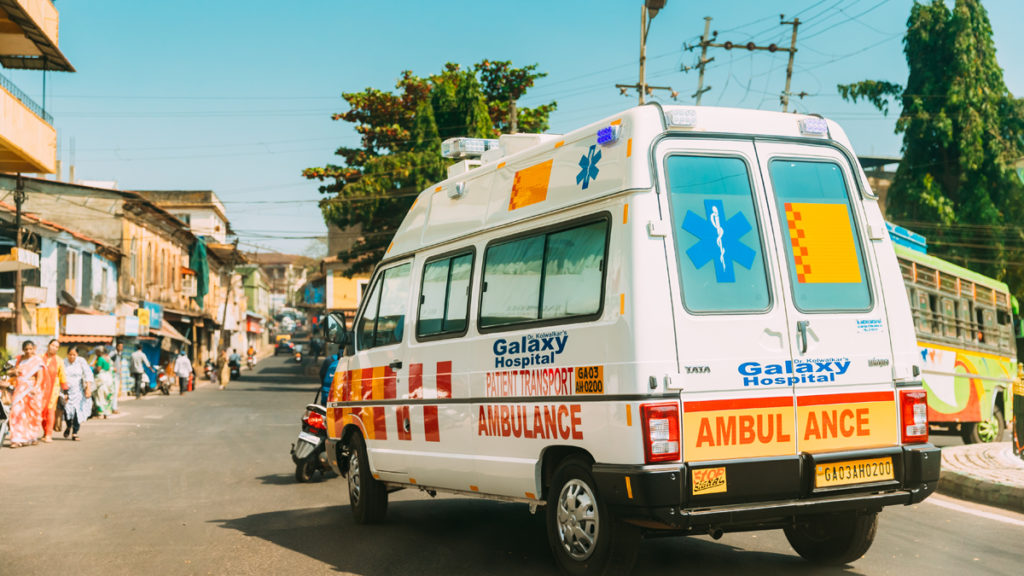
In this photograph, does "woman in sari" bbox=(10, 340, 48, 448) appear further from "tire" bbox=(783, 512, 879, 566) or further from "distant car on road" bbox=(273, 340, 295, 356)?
"distant car on road" bbox=(273, 340, 295, 356)

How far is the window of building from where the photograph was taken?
607cm

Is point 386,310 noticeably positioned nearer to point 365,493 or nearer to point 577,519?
point 365,493

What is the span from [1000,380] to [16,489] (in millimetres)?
15683

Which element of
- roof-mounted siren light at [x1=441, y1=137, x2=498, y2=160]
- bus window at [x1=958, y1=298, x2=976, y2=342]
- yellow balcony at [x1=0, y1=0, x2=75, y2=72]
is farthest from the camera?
yellow balcony at [x1=0, y1=0, x2=75, y2=72]

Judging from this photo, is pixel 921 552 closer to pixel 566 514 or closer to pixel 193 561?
pixel 566 514

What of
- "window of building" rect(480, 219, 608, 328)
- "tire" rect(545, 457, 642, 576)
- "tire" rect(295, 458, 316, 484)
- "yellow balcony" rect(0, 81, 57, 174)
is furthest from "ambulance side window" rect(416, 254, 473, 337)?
"yellow balcony" rect(0, 81, 57, 174)

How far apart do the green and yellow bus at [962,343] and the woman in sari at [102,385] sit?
19774mm

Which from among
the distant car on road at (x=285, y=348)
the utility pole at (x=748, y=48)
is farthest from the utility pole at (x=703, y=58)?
the distant car on road at (x=285, y=348)

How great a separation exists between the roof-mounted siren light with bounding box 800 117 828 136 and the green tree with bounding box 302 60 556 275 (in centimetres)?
2918

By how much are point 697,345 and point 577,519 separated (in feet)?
4.20

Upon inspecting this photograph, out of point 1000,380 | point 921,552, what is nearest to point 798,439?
point 921,552

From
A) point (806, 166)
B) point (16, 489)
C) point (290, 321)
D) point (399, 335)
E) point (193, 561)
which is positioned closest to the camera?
point (806, 166)

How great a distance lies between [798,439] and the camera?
19.1ft

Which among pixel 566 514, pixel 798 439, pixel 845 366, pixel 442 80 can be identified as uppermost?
pixel 442 80
